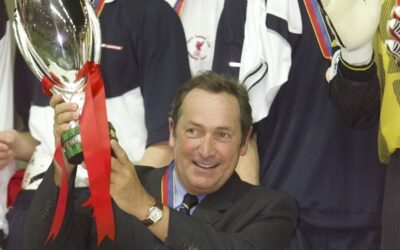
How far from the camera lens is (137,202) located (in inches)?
68.8

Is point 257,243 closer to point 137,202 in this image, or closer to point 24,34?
point 137,202

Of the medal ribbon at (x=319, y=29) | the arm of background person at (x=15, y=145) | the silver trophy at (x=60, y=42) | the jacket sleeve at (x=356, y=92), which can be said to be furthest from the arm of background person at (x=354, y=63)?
the arm of background person at (x=15, y=145)

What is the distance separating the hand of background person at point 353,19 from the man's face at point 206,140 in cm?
35

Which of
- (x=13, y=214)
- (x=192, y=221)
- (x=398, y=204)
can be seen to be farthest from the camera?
(x=13, y=214)

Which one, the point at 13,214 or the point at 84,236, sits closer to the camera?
the point at 84,236

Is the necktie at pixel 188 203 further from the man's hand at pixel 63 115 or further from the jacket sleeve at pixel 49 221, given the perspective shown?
the man's hand at pixel 63 115

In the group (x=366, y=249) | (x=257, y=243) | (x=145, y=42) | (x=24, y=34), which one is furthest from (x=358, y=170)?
(x=24, y=34)

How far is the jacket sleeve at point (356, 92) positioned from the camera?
6.49ft

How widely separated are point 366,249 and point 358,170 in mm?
226

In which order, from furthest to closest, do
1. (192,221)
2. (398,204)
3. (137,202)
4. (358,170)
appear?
(358,170) → (398,204) → (192,221) → (137,202)

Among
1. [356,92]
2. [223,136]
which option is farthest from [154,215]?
[356,92]

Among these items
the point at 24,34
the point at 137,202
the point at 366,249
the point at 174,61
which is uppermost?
the point at 24,34

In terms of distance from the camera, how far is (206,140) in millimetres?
2008

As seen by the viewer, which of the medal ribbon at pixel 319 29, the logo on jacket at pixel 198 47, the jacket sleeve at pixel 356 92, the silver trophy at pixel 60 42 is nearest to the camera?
the silver trophy at pixel 60 42
